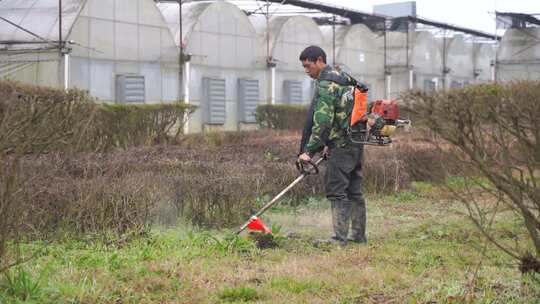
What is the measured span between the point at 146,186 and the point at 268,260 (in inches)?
61.7

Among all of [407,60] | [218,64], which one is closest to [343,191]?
[218,64]

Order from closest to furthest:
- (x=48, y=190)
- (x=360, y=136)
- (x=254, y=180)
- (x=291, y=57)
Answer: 1. (x=48, y=190)
2. (x=360, y=136)
3. (x=254, y=180)
4. (x=291, y=57)

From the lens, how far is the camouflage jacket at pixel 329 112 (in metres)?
7.79

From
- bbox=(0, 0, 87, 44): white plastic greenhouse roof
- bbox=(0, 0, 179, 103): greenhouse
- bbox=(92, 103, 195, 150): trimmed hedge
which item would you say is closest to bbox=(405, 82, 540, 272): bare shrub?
bbox=(92, 103, 195, 150): trimmed hedge

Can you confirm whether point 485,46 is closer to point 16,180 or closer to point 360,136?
point 360,136

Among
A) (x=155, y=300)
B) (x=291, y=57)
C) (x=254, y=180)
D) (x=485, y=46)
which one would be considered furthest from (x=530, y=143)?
(x=485, y=46)

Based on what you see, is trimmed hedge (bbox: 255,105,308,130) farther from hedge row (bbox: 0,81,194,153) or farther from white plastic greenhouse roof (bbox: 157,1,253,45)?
hedge row (bbox: 0,81,194,153)

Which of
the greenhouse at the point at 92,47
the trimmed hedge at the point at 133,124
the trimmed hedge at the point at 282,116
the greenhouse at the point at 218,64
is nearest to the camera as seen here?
the trimmed hedge at the point at 133,124

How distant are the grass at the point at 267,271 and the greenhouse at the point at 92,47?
1338 centimetres

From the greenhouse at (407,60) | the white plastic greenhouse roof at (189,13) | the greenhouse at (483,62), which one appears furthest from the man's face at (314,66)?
the greenhouse at (483,62)

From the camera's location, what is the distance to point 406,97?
576 cm

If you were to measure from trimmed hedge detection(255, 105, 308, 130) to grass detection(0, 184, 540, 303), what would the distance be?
14578 mm

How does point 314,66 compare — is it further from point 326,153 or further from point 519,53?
point 519,53

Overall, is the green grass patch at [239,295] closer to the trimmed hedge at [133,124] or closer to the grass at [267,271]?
the grass at [267,271]
